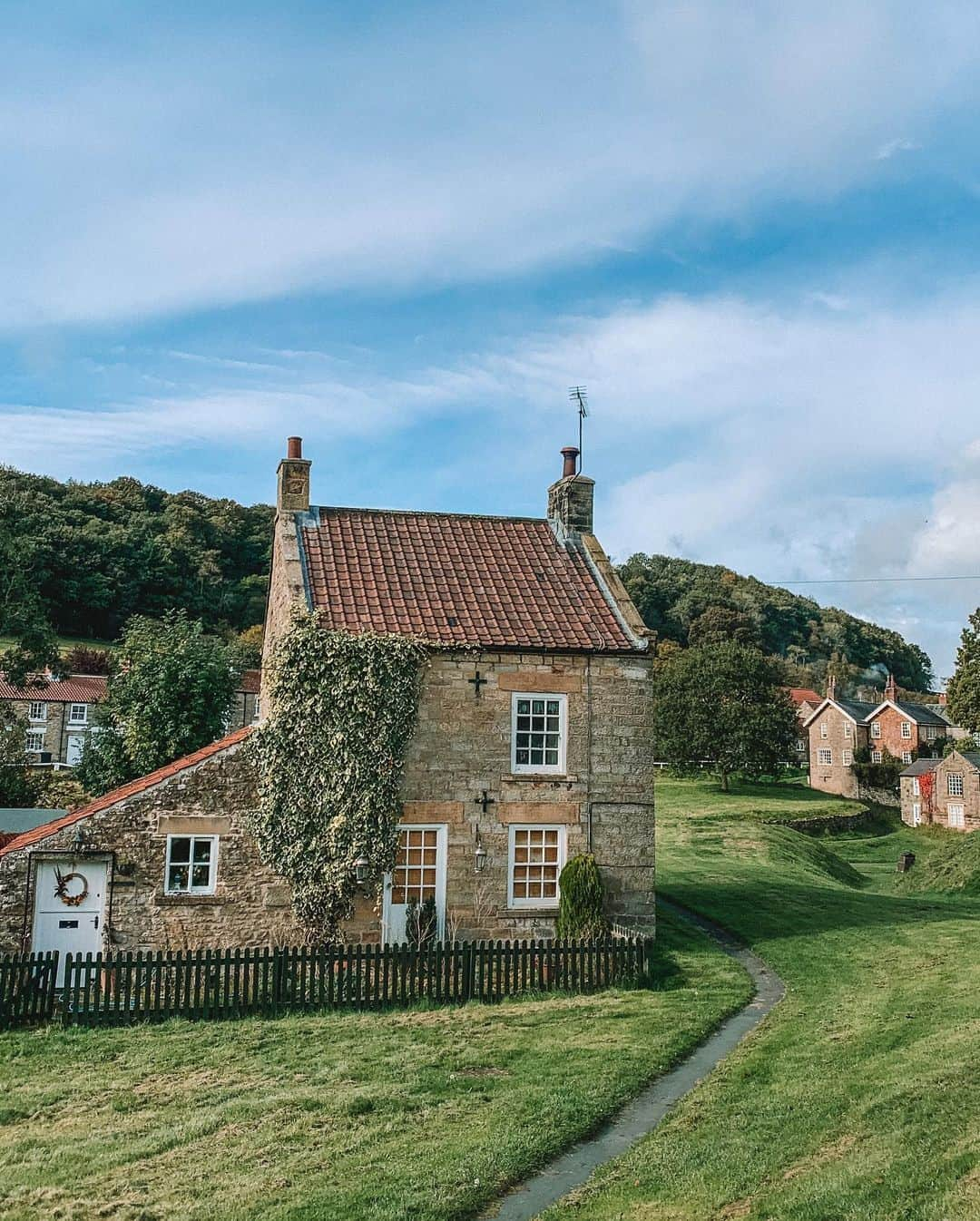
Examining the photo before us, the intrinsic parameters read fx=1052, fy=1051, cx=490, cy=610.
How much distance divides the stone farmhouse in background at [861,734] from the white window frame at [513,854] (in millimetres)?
69651

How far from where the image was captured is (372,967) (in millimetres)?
18562

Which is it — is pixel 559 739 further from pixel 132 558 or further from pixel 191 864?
pixel 132 558

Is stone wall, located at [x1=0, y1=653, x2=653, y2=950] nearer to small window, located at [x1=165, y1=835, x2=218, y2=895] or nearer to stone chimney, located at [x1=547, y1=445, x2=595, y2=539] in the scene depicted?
small window, located at [x1=165, y1=835, x2=218, y2=895]

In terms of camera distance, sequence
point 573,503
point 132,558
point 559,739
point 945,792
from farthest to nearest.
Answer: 1. point 132,558
2. point 945,792
3. point 573,503
4. point 559,739

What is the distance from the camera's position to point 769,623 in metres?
136

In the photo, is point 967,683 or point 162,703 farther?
point 967,683

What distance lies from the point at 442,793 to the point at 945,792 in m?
59.0

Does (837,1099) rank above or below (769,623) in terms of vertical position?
below

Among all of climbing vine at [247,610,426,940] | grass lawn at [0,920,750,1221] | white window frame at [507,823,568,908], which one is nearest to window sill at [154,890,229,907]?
Result: climbing vine at [247,610,426,940]

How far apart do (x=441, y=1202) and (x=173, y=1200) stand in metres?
2.56

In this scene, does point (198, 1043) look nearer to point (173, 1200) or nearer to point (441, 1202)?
point (173, 1200)

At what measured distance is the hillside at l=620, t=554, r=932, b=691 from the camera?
119875mm

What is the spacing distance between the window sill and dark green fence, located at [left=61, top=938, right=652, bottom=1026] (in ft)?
6.00

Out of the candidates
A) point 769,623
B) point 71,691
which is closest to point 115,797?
point 71,691
